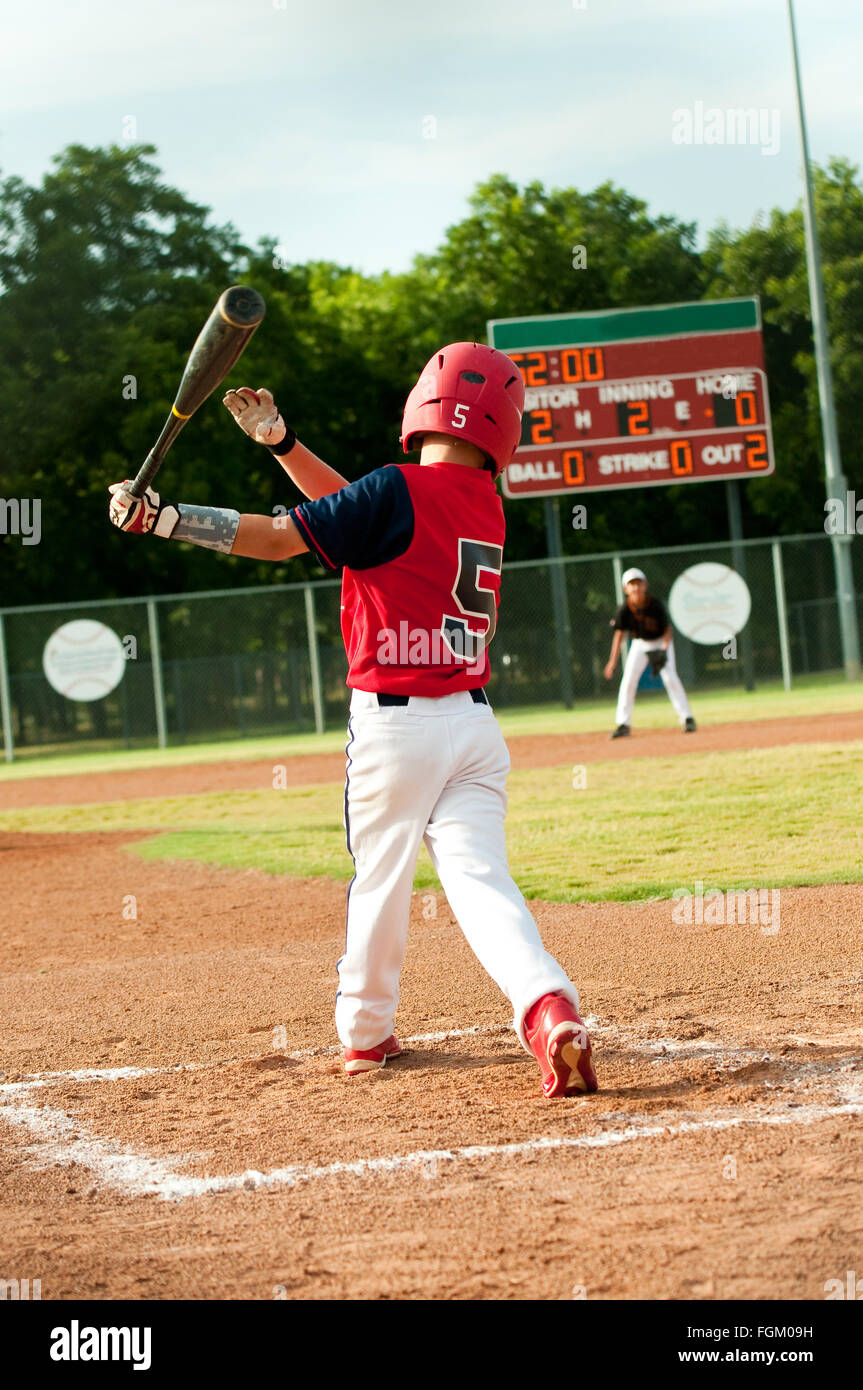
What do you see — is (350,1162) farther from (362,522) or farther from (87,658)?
(87,658)

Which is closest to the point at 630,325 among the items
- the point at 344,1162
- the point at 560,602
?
the point at 560,602

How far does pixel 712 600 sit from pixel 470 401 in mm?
20539

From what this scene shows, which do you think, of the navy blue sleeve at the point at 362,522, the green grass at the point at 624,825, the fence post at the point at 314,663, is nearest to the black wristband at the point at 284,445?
the navy blue sleeve at the point at 362,522

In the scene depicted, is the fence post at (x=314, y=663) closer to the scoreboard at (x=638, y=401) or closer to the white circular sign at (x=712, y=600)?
the scoreboard at (x=638, y=401)

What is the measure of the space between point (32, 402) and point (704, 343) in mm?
17520

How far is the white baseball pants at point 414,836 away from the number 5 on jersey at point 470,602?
0.15m

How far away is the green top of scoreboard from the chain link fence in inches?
143

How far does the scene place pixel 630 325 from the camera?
2198cm

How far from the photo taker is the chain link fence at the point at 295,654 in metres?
24.9

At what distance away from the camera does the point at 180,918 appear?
7.15 meters

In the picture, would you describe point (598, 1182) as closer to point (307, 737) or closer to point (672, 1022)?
point (672, 1022)

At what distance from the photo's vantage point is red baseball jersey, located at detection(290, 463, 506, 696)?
372cm
